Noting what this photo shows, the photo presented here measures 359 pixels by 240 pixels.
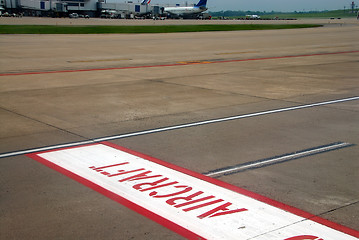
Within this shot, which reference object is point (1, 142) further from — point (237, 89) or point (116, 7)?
point (116, 7)

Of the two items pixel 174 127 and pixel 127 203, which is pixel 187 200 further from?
pixel 174 127

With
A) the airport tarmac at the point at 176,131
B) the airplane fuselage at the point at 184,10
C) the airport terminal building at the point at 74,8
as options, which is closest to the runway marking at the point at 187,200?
the airport tarmac at the point at 176,131

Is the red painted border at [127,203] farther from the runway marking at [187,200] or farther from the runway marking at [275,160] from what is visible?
the runway marking at [275,160]

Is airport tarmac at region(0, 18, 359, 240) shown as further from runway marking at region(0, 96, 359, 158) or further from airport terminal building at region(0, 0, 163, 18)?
airport terminal building at region(0, 0, 163, 18)

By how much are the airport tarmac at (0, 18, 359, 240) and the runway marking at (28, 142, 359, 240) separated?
0.17 metres

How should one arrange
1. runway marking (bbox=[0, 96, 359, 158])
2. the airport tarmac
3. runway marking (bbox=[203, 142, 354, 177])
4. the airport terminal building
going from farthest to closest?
the airport terminal building → runway marking (bbox=[0, 96, 359, 158]) → runway marking (bbox=[203, 142, 354, 177]) → the airport tarmac

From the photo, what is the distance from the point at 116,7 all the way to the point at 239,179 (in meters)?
123

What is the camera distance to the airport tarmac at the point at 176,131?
5043 millimetres

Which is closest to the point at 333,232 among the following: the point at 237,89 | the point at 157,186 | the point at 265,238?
the point at 265,238

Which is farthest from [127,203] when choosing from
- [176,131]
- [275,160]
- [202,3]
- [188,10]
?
[202,3]

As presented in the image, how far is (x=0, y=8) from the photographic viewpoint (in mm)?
101750

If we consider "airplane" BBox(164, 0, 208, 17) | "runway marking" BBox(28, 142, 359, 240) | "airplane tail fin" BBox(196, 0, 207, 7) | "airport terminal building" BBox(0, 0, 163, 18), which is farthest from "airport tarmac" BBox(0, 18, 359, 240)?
"airplane tail fin" BBox(196, 0, 207, 7)

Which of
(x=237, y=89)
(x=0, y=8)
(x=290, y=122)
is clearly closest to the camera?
(x=290, y=122)

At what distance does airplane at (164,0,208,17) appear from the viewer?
126 meters
